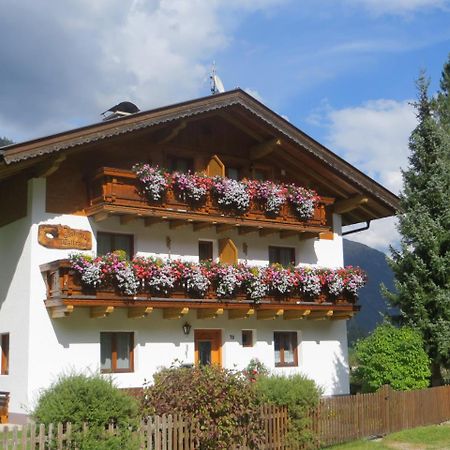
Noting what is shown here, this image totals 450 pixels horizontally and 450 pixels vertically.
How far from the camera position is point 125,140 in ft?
65.5

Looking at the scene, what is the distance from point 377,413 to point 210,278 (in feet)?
18.8

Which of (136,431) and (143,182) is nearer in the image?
(136,431)

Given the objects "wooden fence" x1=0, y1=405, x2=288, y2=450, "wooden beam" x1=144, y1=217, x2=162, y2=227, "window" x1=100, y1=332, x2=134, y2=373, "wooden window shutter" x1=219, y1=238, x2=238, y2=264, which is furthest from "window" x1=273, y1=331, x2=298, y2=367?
"wooden fence" x1=0, y1=405, x2=288, y2=450

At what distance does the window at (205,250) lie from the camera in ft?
70.6

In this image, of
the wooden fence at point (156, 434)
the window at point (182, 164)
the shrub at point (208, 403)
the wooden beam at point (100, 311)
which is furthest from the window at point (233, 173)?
the shrub at point (208, 403)

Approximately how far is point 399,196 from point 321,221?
8.58ft

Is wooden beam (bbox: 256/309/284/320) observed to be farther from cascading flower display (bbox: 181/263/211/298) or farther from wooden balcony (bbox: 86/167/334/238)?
cascading flower display (bbox: 181/263/211/298)

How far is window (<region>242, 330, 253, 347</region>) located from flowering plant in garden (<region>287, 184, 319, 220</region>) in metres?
3.98

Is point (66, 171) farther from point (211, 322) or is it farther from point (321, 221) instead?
point (321, 221)

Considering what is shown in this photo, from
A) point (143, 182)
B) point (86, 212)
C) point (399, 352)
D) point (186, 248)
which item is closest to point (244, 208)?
point (186, 248)

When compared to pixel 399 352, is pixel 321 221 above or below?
above

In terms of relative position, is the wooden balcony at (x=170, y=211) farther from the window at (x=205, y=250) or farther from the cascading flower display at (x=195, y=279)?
the cascading flower display at (x=195, y=279)

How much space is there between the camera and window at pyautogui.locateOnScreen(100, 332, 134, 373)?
1895 cm

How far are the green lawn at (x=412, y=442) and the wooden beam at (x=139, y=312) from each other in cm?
606
